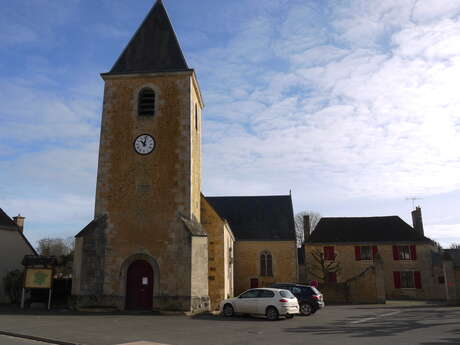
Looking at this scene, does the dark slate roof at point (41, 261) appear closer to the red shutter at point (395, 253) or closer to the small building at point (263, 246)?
the small building at point (263, 246)

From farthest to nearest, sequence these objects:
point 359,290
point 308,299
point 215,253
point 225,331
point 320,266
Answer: point 320,266 → point 359,290 → point 215,253 → point 308,299 → point 225,331

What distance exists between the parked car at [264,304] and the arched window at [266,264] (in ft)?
49.0

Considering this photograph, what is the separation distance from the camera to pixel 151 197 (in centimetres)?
1691

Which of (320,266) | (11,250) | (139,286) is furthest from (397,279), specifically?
(11,250)

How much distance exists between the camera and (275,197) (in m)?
34.2

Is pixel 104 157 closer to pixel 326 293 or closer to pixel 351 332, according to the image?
pixel 351 332

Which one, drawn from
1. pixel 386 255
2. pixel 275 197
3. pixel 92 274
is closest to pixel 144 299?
pixel 92 274

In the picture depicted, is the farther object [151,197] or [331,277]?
[331,277]

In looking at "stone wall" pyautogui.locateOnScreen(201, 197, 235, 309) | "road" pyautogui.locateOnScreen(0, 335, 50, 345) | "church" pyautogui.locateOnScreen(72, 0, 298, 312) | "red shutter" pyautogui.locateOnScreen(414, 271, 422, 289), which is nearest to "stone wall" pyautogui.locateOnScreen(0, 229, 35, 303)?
"church" pyautogui.locateOnScreen(72, 0, 298, 312)

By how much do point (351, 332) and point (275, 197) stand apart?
2366cm

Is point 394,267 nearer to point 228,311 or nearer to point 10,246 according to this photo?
point 228,311

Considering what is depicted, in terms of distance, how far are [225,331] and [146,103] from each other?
11.3 m

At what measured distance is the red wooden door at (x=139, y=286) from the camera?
52.8 ft

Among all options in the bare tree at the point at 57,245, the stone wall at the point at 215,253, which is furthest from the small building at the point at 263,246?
the bare tree at the point at 57,245
